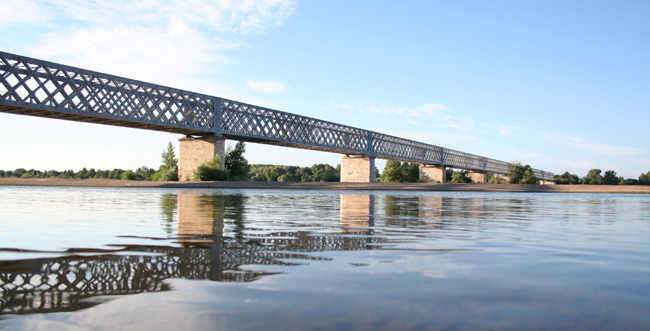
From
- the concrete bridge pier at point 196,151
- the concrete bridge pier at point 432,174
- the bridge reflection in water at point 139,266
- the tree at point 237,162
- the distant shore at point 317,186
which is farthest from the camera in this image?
the concrete bridge pier at point 432,174

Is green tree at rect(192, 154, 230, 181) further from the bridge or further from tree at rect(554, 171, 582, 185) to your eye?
tree at rect(554, 171, 582, 185)

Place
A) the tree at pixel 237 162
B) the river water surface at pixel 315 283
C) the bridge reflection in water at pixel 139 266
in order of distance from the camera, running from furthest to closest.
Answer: the tree at pixel 237 162 → the bridge reflection in water at pixel 139 266 → the river water surface at pixel 315 283

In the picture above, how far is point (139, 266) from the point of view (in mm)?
2785

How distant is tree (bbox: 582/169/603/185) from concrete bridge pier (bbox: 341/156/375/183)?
397 feet

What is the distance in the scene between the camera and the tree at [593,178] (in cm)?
16077

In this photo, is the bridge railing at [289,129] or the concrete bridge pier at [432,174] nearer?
the bridge railing at [289,129]

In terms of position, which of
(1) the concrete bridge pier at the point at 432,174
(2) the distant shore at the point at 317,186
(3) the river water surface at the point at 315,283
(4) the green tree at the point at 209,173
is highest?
(1) the concrete bridge pier at the point at 432,174

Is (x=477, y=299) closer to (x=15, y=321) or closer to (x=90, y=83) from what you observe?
(x=15, y=321)

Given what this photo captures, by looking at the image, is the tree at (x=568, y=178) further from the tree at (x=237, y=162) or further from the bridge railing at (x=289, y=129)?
the tree at (x=237, y=162)

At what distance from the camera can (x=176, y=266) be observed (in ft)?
9.16

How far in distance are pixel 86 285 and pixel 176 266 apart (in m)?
0.59

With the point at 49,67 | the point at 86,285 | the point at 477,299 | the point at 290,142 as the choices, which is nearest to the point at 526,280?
the point at 477,299

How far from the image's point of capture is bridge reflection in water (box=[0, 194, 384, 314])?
2.06 meters

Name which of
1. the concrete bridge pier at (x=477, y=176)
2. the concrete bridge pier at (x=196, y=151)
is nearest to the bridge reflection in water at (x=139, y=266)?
the concrete bridge pier at (x=196, y=151)
